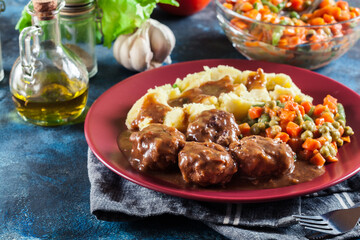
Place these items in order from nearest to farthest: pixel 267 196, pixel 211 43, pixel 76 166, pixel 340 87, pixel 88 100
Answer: pixel 267 196 < pixel 76 166 < pixel 340 87 < pixel 88 100 < pixel 211 43

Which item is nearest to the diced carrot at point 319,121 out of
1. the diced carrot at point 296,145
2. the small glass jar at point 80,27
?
the diced carrot at point 296,145

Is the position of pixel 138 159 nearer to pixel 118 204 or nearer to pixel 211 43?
pixel 118 204

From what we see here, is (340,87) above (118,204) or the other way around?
above

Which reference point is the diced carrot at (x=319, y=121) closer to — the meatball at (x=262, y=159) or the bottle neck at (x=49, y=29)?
the meatball at (x=262, y=159)

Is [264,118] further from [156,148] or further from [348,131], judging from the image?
[156,148]

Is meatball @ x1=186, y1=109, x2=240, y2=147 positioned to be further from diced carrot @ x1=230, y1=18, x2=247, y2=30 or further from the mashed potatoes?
diced carrot @ x1=230, y1=18, x2=247, y2=30

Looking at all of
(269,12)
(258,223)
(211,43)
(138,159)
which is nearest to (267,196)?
(258,223)

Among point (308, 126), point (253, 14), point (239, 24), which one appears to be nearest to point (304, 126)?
point (308, 126)
